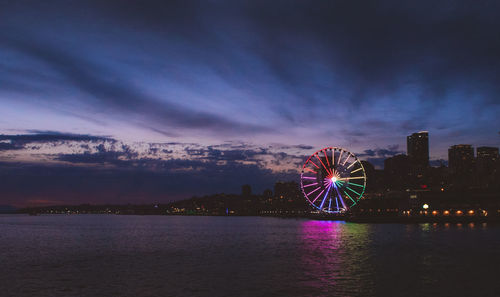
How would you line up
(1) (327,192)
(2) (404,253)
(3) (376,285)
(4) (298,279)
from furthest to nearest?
(1) (327,192) < (2) (404,253) < (4) (298,279) < (3) (376,285)

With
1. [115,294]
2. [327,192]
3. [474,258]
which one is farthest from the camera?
[327,192]

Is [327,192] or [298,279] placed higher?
[327,192]

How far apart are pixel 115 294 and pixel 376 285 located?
2124 centimetres

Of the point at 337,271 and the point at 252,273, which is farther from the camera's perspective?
the point at 337,271

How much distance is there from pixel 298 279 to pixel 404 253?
99.2 ft

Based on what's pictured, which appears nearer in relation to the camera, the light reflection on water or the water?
the water

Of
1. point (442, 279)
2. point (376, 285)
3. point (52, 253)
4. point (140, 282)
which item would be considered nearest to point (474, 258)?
point (442, 279)

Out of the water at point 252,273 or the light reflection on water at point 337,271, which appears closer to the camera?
the water at point 252,273

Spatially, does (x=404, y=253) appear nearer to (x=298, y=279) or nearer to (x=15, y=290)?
(x=298, y=279)

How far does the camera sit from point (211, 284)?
38406mm

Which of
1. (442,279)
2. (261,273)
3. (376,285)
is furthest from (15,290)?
(442,279)

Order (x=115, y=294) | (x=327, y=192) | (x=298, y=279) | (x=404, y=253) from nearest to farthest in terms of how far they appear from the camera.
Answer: (x=115, y=294)
(x=298, y=279)
(x=404, y=253)
(x=327, y=192)

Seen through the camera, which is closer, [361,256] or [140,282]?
[140,282]

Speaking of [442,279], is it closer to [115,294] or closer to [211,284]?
[211,284]
